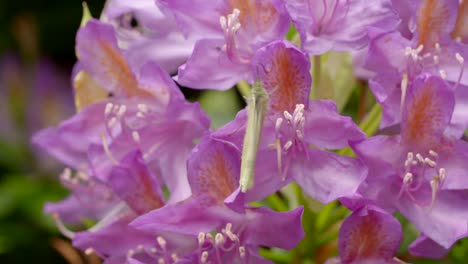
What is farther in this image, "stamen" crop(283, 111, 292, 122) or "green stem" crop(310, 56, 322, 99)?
"green stem" crop(310, 56, 322, 99)

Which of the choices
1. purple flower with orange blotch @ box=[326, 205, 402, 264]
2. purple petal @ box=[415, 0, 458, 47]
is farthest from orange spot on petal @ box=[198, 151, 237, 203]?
purple petal @ box=[415, 0, 458, 47]

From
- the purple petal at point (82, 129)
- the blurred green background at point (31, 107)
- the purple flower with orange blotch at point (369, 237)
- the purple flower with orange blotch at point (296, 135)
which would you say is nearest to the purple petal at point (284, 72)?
the purple flower with orange blotch at point (296, 135)

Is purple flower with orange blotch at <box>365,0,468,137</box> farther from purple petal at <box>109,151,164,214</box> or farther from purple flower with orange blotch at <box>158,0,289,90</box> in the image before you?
purple petal at <box>109,151,164,214</box>

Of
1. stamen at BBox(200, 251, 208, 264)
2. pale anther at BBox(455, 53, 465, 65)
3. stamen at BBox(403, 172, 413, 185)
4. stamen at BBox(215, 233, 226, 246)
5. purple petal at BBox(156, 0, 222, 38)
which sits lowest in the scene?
stamen at BBox(200, 251, 208, 264)

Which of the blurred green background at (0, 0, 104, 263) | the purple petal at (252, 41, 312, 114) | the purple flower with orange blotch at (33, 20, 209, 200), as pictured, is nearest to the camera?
the purple petal at (252, 41, 312, 114)

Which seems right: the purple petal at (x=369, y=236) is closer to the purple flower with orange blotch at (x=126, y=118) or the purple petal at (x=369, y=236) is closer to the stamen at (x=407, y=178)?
the stamen at (x=407, y=178)

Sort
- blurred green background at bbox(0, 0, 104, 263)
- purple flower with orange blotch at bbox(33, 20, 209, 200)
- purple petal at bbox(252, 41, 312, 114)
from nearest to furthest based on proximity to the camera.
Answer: purple petal at bbox(252, 41, 312, 114), purple flower with orange blotch at bbox(33, 20, 209, 200), blurred green background at bbox(0, 0, 104, 263)

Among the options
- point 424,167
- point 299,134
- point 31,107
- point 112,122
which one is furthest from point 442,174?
point 31,107

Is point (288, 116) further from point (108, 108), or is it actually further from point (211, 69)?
point (108, 108)
